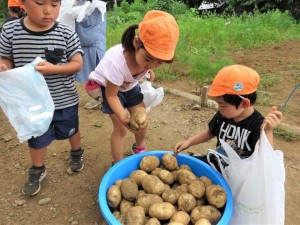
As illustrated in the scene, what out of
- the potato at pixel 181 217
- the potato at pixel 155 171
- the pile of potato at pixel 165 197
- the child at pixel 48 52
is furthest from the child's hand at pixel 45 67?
the potato at pixel 181 217

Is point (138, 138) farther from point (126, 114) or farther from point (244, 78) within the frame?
point (244, 78)

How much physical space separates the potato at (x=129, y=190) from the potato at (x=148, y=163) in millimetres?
178

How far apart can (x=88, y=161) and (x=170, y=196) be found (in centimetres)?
105

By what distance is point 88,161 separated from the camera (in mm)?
2615

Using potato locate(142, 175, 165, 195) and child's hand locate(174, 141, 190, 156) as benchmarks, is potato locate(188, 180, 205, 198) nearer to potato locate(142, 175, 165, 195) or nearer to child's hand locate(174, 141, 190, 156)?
potato locate(142, 175, 165, 195)

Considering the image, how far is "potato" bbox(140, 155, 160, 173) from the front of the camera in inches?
77.8

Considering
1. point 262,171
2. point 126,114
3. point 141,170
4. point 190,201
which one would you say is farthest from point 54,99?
point 262,171

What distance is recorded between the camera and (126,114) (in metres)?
1.98

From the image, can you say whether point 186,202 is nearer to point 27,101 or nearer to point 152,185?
point 152,185

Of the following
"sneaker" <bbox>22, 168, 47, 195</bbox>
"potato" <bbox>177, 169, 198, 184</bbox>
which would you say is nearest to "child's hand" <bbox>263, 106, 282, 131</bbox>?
"potato" <bbox>177, 169, 198, 184</bbox>

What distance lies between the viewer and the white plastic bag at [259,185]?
5.37 ft

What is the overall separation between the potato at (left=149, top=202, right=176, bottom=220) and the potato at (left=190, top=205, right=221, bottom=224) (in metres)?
0.12

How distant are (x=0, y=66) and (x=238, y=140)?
1.51m

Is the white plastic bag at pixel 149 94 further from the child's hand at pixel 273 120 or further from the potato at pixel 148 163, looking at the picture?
the child's hand at pixel 273 120
